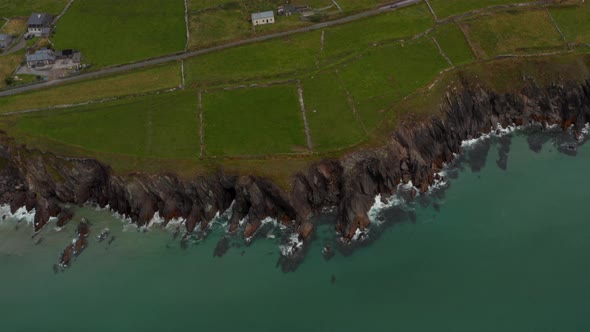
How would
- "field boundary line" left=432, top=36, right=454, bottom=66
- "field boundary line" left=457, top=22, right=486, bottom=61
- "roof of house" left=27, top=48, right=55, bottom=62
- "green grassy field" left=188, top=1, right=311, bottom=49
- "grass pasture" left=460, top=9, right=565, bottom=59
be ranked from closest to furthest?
"field boundary line" left=432, top=36, right=454, bottom=66
"field boundary line" left=457, top=22, right=486, bottom=61
"grass pasture" left=460, top=9, right=565, bottom=59
"roof of house" left=27, top=48, right=55, bottom=62
"green grassy field" left=188, top=1, right=311, bottom=49

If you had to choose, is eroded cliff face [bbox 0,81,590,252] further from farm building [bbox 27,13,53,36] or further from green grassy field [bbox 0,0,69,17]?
green grassy field [bbox 0,0,69,17]

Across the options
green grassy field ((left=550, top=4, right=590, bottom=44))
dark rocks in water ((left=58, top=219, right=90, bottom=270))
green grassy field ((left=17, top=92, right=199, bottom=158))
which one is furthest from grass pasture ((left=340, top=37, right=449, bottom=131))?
dark rocks in water ((left=58, top=219, right=90, bottom=270))

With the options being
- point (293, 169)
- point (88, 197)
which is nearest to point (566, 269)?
point (293, 169)

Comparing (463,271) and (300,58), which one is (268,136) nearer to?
(300,58)

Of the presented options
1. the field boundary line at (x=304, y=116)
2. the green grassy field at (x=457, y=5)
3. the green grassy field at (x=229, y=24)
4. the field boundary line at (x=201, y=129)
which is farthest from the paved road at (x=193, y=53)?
the field boundary line at (x=304, y=116)

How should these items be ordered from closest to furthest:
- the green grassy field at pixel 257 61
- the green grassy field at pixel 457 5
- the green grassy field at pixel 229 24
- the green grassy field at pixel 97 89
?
the green grassy field at pixel 97 89 → the green grassy field at pixel 257 61 → the green grassy field at pixel 229 24 → the green grassy field at pixel 457 5

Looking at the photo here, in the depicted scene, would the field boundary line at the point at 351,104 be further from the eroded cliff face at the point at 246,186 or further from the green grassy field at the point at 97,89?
the green grassy field at the point at 97,89
